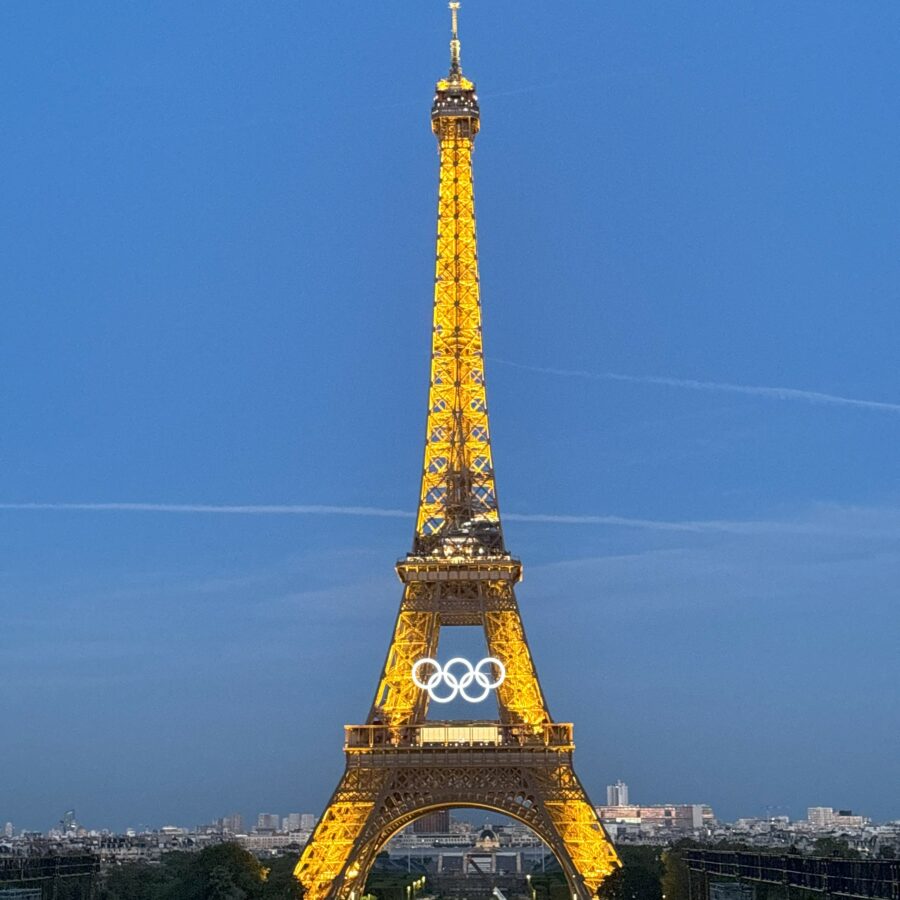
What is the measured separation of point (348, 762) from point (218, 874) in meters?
9.05

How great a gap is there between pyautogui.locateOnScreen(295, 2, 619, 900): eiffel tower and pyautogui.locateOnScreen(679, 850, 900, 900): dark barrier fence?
5.56 m

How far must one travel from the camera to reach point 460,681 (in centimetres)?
7750

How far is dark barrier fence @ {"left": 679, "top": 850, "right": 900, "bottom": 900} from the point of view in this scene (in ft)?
169

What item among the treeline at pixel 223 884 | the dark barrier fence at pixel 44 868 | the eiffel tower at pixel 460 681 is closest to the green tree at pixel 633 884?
the eiffel tower at pixel 460 681

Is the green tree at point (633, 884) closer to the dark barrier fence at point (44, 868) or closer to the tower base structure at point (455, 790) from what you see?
the tower base structure at point (455, 790)

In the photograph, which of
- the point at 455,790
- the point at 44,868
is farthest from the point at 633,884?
the point at 44,868

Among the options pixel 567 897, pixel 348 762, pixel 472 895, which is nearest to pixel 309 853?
pixel 348 762

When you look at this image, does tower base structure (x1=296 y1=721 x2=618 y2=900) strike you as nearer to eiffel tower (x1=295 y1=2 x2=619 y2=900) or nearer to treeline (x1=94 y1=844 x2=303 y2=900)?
eiffel tower (x1=295 y1=2 x2=619 y2=900)

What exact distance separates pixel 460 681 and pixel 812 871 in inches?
865

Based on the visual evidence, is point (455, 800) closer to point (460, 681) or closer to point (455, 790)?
point (455, 790)

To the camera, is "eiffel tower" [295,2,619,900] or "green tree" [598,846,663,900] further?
"eiffel tower" [295,2,619,900]

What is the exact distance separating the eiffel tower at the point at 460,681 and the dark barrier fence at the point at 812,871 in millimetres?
5558

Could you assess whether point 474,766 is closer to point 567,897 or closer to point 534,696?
point 534,696

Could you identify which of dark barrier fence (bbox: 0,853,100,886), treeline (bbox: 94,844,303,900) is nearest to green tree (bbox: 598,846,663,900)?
treeline (bbox: 94,844,303,900)
